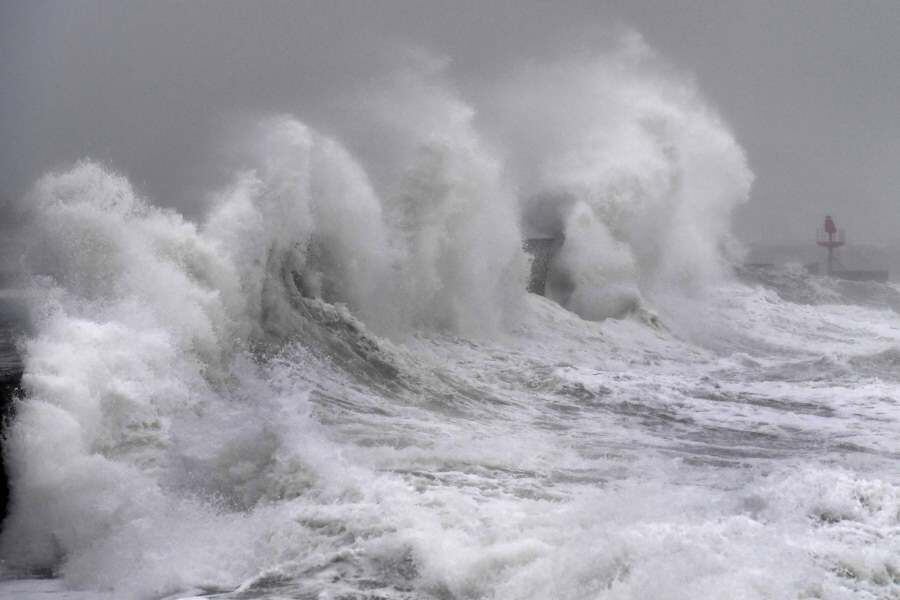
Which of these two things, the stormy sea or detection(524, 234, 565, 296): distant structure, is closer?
the stormy sea

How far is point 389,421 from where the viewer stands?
7324 mm

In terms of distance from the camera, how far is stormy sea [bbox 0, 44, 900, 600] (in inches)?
181

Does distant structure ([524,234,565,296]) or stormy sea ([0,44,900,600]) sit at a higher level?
distant structure ([524,234,565,296])

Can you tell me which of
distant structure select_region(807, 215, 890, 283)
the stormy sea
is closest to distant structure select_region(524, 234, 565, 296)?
the stormy sea

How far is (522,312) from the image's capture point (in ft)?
44.2

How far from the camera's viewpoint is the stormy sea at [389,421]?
4.61m

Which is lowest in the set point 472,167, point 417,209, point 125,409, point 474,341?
point 125,409

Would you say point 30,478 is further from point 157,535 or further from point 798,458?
point 798,458

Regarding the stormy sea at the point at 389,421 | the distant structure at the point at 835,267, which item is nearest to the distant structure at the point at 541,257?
the stormy sea at the point at 389,421

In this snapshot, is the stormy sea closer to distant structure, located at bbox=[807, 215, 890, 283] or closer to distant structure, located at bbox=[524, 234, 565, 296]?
distant structure, located at bbox=[524, 234, 565, 296]

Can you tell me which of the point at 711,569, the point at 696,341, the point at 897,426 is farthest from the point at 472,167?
the point at 711,569

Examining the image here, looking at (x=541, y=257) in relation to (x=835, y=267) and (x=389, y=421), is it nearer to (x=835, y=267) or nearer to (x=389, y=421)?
(x=389, y=421)

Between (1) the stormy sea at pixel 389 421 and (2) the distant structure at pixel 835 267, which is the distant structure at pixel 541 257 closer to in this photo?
(1) the stormy sea at pixel 389 421

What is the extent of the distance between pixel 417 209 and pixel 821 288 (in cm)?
1484
